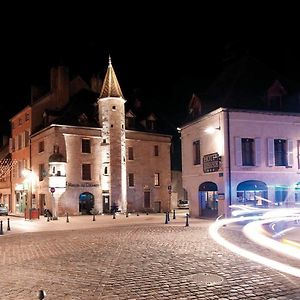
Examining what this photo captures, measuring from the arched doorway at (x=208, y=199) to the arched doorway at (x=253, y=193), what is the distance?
204 cm

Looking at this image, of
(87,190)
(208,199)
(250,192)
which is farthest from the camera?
(87,190)

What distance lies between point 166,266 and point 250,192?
20835mm

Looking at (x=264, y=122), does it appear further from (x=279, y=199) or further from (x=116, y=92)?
(x=116, y=92)

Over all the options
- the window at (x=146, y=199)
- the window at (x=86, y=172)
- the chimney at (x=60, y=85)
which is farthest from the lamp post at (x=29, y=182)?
the window at (x=146, y=199)

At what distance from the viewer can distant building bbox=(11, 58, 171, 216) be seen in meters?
44.4

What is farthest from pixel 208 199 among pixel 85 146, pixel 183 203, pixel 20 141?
→ pixel 20 141

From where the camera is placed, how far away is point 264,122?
32.1 m

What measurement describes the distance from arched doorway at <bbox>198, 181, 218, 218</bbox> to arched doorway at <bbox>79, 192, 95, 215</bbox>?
14460 millimetres

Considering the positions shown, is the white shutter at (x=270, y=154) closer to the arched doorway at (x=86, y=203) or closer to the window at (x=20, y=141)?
the arched doorway at (x=86, y=203)

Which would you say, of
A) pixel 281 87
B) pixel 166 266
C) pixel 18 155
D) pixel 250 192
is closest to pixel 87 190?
pixel 18 155

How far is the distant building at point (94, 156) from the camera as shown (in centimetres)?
4441

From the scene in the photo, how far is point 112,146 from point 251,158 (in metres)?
18.3

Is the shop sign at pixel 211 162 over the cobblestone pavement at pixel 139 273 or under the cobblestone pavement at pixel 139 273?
over

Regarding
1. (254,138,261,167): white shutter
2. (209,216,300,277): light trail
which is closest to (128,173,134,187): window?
(254,138,261,167): white shutter
